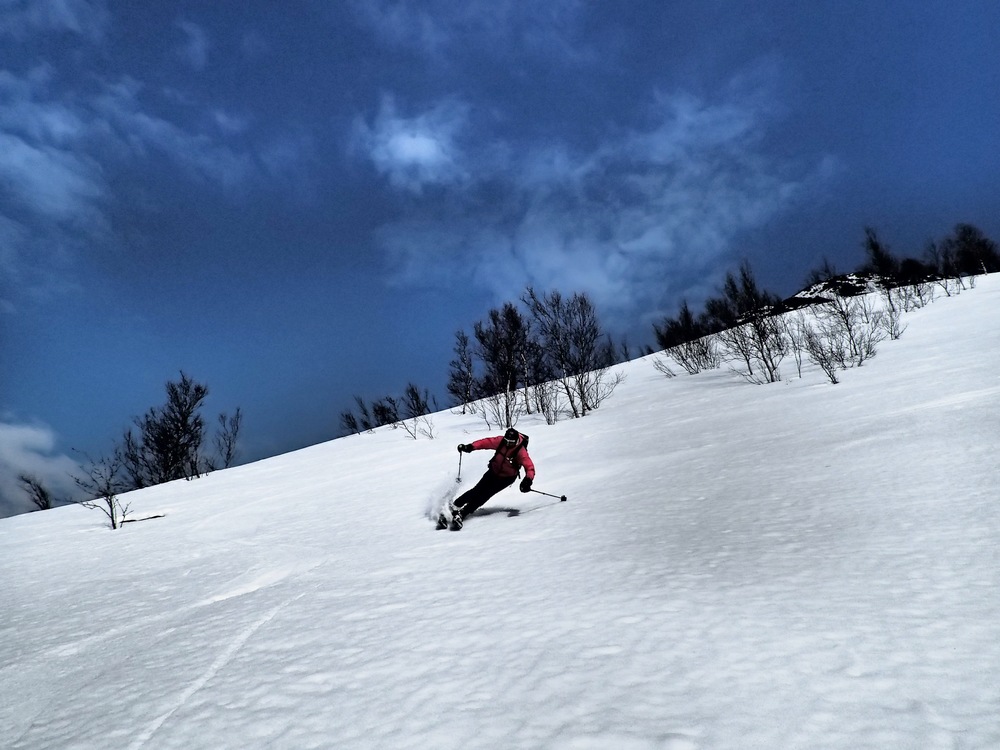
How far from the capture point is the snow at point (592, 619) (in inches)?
68.1

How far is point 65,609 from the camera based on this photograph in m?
4.80

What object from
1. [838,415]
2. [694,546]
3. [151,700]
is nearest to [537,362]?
[838,415]

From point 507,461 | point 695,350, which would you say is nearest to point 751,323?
point 695,350

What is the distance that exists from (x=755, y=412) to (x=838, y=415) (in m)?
2.65

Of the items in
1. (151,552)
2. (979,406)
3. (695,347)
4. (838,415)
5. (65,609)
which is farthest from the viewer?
(695,347)

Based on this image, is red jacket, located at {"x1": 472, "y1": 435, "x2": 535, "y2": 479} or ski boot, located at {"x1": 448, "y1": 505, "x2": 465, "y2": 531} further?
red jacket, located at {"x1": 472, "y1": 435, "x2": 535, "y2": 479}

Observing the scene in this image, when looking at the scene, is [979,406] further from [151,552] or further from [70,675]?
[151,552]

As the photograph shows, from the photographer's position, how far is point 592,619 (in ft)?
8.63

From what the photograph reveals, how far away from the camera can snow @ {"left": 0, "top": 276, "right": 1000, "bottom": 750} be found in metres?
1.73

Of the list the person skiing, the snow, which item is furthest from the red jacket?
the snow

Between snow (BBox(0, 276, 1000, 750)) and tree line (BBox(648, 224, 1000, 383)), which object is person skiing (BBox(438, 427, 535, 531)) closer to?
snow (BBox(0, 276, 1000, 750))

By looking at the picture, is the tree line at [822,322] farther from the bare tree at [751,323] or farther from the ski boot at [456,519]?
the ski boot at [456,519]

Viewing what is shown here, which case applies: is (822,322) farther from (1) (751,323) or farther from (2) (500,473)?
(2) (500,473)

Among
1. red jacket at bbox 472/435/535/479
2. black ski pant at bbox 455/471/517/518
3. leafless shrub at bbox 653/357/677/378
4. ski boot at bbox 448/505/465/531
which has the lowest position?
ski boot at bbox 448/505/465/531
